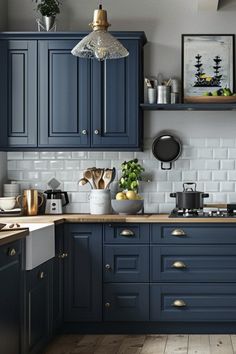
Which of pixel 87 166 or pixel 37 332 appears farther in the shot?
pixel 87 166

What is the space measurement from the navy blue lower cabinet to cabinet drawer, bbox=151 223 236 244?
35.4 inches

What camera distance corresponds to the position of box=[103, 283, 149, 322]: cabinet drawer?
566 cm

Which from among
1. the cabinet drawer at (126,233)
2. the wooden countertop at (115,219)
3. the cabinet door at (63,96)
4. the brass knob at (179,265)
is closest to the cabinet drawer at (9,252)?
the wooden countertop at (115,219)

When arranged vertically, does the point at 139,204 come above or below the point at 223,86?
below

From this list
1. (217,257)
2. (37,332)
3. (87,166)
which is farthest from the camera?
(87,166)

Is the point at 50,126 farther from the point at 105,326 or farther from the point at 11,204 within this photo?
the point at 105,326

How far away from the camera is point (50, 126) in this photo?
6070mm

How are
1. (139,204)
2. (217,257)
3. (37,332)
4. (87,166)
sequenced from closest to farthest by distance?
(37,332) → (217,257) → (139,204) → (87,166)

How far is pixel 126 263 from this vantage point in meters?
5.68

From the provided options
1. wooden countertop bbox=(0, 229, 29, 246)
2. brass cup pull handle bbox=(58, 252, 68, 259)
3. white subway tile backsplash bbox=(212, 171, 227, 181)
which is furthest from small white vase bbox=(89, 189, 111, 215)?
wooden countertop bbox=(0, 229, 29, 246)

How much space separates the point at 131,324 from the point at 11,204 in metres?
Answer: 1.38

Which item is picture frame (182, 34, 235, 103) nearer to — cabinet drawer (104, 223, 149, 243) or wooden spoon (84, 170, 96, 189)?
wooden spoon (84, 170, 96, 189)

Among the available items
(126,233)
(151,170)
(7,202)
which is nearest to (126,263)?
(126,233)

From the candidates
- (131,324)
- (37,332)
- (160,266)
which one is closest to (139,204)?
(160,266)
